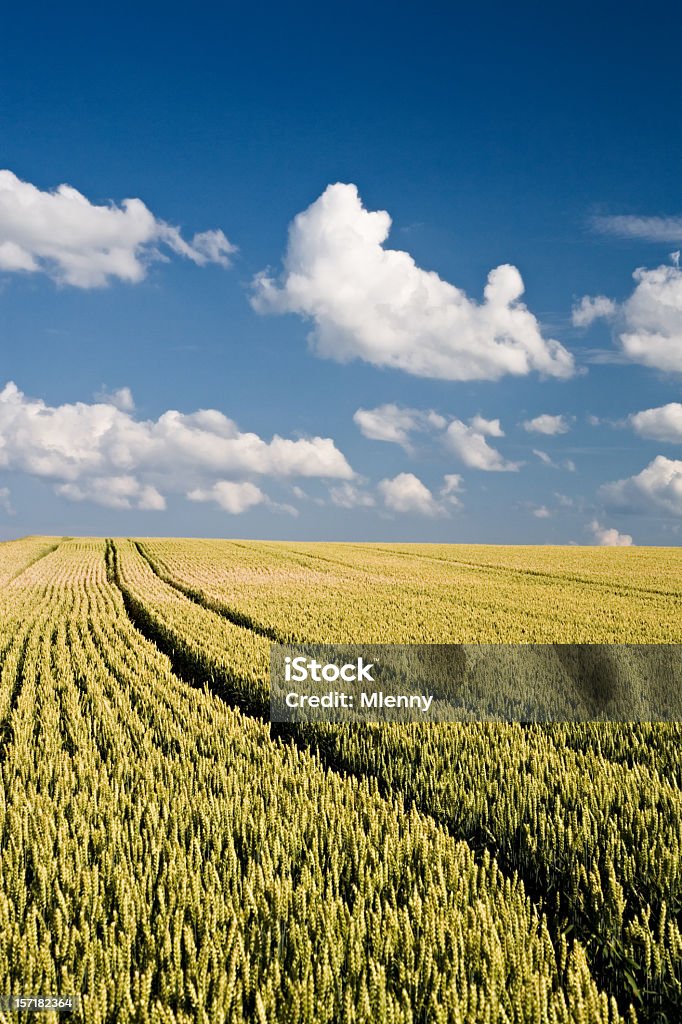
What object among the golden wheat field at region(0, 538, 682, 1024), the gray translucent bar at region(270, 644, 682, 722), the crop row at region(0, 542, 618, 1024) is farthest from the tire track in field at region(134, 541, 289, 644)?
the crop row at region(0, 542, 618, 1024)

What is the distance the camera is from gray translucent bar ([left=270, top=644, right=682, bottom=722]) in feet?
→ 29.8

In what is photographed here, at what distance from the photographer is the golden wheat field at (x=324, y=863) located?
131 inches

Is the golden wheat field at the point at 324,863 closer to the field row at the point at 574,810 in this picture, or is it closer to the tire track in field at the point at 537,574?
the field row at the point at 574,810

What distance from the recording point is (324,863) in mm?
4688

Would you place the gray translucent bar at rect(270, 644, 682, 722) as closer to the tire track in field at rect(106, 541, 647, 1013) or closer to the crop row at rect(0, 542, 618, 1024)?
the tire track in field at rect(106, 541, 647, 1013)

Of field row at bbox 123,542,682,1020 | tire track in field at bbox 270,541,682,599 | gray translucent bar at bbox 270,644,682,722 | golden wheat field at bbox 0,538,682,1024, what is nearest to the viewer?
golden wheat field at bbox 0,538,682,1024

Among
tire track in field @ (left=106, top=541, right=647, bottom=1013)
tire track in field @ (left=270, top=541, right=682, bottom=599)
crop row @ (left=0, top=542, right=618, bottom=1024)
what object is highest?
tire track in field @ (left=270, top=541, right=682, bottom=599)

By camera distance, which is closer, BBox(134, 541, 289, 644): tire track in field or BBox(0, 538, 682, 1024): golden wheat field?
BBox(0, 538, 682, 1024): golden wheat field

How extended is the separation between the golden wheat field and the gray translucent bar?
53cm

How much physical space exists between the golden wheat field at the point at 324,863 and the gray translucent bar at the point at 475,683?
20.8 inches

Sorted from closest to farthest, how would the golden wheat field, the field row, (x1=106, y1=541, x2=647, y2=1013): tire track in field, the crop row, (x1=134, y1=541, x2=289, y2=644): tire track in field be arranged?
the crop row → the golden wheat field → the field row → (x1=106, y1=541, x2=647, y2=1013): tire track in field → (x1=134, y1=541, x2=289, y2=644): tire track in field

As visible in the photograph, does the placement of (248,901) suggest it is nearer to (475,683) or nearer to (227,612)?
(475,683)

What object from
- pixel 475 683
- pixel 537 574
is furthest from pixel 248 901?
pixel 537 574

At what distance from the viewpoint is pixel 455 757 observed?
707 centimetres
